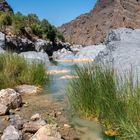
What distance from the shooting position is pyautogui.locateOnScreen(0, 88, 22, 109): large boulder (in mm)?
9594

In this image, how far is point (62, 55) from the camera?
1654 inches

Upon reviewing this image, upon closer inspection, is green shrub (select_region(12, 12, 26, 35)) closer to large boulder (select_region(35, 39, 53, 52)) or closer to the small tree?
the small tree

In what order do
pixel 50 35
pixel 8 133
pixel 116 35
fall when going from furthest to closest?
pixel 50 35, pixel 116 35, pixel 8 133

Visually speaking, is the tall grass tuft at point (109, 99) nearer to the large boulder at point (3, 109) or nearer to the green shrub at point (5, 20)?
the large boulder at point (3, 109)

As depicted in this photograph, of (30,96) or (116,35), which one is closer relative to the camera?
(30,96)

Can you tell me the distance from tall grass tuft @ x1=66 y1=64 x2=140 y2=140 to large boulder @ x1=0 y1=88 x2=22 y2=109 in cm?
159

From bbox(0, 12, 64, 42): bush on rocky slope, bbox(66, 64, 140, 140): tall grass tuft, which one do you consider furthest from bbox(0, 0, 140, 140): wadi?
bbox(0, 12, 64, 42): bush on rocky slope

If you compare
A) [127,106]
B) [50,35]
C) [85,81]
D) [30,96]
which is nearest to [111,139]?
[127,106]

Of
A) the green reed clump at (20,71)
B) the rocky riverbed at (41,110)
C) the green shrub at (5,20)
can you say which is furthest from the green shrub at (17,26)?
the green reed clump at (20,71)

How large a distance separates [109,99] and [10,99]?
349 cm

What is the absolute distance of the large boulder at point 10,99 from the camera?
959cm

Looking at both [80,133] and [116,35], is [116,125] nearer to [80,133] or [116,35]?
[80,133]

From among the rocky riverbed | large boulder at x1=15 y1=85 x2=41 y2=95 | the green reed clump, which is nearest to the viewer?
the rocky riverbed

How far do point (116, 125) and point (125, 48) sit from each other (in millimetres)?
6891
